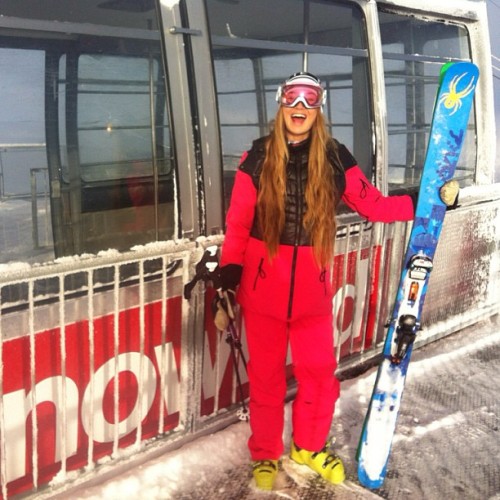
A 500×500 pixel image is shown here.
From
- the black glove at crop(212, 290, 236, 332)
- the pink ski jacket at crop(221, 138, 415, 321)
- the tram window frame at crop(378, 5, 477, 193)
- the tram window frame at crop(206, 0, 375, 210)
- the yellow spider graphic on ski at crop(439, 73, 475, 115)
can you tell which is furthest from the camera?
the tram window frame at crop(378, 5, 477, 193)

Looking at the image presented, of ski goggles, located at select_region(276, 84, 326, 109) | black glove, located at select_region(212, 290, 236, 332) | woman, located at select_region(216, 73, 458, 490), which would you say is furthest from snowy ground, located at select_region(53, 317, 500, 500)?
ski goggles, located at select_region(276, 84, 326, 109)

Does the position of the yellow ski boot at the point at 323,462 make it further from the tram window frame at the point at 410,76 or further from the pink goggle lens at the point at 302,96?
the tram window frame at the point at 410,76

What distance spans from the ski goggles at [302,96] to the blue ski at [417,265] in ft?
2.36

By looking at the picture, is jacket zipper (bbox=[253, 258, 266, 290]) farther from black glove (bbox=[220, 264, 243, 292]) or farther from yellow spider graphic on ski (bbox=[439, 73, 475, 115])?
yellow spider graphic on ski (bbox=[439, 73, 475, 115])

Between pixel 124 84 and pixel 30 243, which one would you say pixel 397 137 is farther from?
pixel 30 243

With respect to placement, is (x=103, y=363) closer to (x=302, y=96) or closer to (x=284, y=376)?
(x=284, y=376)

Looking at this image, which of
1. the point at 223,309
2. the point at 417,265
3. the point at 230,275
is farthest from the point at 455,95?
the point at 223,309

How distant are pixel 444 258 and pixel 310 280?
219 cm

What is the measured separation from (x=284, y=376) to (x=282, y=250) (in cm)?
64

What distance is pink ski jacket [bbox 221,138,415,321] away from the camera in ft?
7.84

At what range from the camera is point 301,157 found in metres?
2.40

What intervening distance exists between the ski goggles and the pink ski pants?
93 cm

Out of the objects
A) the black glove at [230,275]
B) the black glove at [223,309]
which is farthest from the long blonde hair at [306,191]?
the black glove at [223,309]

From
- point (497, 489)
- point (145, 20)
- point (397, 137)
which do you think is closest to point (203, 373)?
point (497, 489)
